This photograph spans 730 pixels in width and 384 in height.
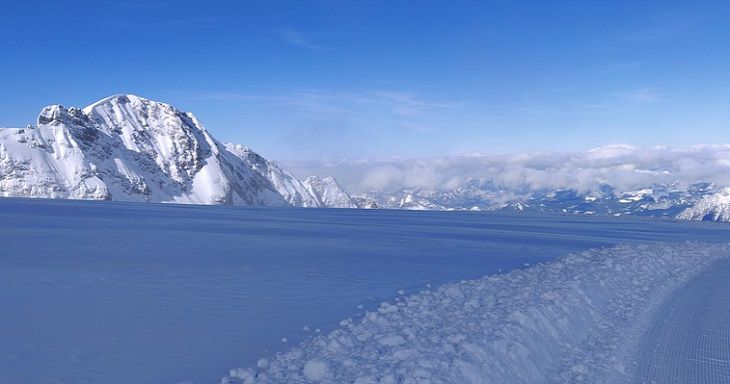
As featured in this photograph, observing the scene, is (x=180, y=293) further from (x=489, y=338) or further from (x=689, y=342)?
(x=689, y=342)

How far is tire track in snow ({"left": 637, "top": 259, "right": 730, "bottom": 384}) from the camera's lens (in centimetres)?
928

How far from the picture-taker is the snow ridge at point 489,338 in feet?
27.4

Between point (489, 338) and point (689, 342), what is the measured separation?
4.35 m

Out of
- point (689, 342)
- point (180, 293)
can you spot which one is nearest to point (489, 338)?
point (689, 342)

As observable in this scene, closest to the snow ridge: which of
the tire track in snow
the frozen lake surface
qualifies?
the tire track in snow

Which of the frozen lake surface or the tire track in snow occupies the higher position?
the frozen lake surface

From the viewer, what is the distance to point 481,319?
11609 mm

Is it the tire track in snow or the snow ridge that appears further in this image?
the tire track in snow

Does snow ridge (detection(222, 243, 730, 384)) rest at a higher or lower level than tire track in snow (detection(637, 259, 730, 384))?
higher

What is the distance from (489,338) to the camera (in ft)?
33.1

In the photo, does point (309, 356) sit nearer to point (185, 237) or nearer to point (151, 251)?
point (151, 251)

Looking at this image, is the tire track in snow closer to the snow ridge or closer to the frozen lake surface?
the snow ridge

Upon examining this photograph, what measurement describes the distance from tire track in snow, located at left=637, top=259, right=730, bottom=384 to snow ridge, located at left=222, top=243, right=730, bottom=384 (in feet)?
0.96

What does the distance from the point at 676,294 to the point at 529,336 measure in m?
8.73
